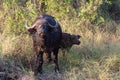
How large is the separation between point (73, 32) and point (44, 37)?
2766mm

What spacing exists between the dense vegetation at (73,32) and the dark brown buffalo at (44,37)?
1.25 ft

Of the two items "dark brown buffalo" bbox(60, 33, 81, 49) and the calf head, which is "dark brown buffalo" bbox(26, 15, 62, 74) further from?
"dark brown buffalo" bbox(60, 33, 81, 49)

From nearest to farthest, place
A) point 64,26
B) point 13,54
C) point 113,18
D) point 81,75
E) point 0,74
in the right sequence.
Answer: point 0,74 → point 81,75 → point 13,54 → point 64,26 → point 113,18

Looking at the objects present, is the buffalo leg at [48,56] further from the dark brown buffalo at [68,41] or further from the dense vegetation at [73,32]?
the dark brown buffalo at [68,41]

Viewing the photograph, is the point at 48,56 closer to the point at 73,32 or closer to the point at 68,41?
the point at 68,41

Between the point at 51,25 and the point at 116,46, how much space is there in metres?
2.29

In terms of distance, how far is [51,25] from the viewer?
934cm

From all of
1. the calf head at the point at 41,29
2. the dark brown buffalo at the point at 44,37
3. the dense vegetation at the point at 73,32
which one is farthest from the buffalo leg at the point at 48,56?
the calf head at the point at 41,29

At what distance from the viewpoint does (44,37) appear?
29.8 ft

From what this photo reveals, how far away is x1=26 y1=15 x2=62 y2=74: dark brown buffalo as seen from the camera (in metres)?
9.11

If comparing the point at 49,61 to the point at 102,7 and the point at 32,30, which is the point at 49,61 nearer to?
the point at 32,30

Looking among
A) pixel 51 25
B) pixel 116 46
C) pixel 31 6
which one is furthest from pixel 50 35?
pixel 31 6

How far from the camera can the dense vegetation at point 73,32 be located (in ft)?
30.5

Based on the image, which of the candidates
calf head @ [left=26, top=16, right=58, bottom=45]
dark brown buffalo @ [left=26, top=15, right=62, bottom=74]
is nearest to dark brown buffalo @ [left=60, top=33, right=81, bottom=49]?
dark brown buffalo @ [left=26, top=15, right=62, bottom=74]
